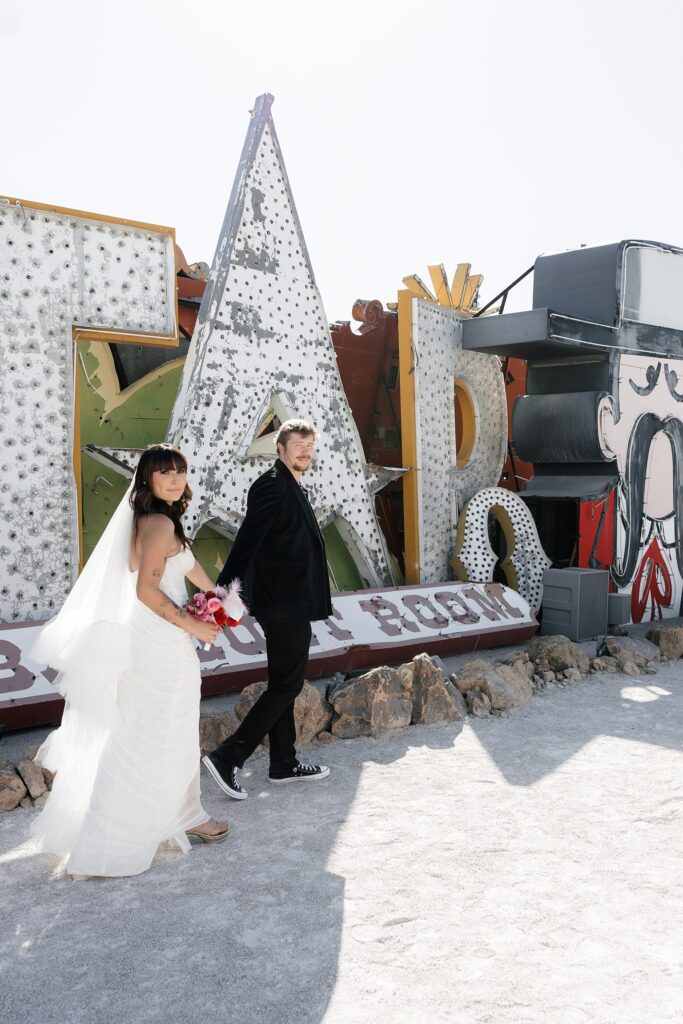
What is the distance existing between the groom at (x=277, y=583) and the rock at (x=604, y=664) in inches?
138

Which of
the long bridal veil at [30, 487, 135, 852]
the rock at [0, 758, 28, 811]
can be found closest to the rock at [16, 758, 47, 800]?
the rock at [0, 758, 28, 811]

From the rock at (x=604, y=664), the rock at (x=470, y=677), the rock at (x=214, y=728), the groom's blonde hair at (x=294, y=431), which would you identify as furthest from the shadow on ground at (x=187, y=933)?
the rock at (x=604, y=664)

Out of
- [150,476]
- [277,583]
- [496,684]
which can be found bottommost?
[496,684]

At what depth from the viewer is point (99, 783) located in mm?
3422

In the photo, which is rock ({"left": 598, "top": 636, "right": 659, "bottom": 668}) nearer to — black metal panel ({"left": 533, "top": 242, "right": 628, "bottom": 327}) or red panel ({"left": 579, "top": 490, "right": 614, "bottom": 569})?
red panel ({"left": 579, "top": 490, "right": 614, "bottom": 569})

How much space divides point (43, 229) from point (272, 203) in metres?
2.04

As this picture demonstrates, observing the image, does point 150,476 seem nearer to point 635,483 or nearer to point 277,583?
point 277,583

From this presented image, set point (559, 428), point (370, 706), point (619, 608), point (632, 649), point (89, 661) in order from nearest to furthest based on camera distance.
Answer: point (89, 661)
point (370, 706)
point (632, 649)
point (619, 608)
point (559, 428)

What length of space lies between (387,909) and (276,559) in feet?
5.48

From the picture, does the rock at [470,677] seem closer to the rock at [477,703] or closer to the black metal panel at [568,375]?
the rock at [477,703]

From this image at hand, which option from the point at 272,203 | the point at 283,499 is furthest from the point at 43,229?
the point at 283,499

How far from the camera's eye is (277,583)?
4227 mm

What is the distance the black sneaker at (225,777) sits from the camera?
13.8ft

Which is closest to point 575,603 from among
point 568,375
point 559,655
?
point 559,655
